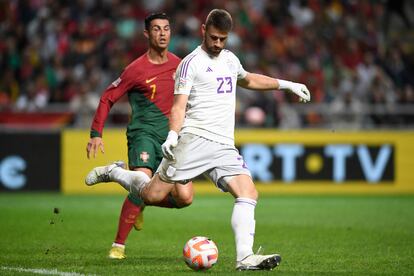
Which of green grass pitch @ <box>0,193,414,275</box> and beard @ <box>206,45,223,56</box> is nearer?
beard @ <box>206,45,223,56</box>

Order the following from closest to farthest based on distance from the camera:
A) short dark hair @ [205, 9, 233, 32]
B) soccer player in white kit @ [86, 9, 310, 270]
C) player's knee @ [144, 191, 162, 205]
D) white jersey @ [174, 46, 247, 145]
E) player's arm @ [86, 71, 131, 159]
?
short dark hair @ [205, 9, 233, 32] < soccer player in white kit @ [86, 9, 310, 270] < white jersey @ [174, 46, 247, 145] < player's knee @ [144, 191, 162, 205] < player's arm @ [86, 71, 131, 159]

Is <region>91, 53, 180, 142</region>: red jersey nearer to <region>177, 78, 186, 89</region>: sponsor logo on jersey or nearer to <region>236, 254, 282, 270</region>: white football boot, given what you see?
<region>177, 78, 186, 89</region>: sponsor logo on jersey

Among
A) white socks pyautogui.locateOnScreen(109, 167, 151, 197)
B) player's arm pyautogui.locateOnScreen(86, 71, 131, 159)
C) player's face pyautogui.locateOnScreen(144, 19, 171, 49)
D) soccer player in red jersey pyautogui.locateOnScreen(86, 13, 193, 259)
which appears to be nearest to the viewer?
white socks pyautogui.locateOnScreen(109, 167, 151, 197)

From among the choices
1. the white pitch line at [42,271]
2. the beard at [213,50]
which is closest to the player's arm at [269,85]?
the beard at [213,50]

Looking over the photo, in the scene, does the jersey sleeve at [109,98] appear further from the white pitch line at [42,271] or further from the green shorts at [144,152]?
the white pitch line at [42,271]

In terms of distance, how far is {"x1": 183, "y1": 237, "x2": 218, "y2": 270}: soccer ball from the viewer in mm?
8328

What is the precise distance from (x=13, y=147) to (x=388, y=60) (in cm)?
973

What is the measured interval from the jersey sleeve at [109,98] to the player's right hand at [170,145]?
1.81 m

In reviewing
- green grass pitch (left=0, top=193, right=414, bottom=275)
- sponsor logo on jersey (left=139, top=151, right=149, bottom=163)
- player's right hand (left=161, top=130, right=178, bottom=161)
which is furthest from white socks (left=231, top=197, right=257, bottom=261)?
sponsor logo on jersey (left=139, top=151, right=149, bottom=163)

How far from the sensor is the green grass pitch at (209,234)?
8.84 metres

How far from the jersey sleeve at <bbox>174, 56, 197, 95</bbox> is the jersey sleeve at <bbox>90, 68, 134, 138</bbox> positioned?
1743mm

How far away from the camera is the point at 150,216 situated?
15.4 metres

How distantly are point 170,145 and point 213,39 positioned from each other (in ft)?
3.37

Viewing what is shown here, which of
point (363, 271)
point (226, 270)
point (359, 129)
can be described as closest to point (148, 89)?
point (226, 270)
